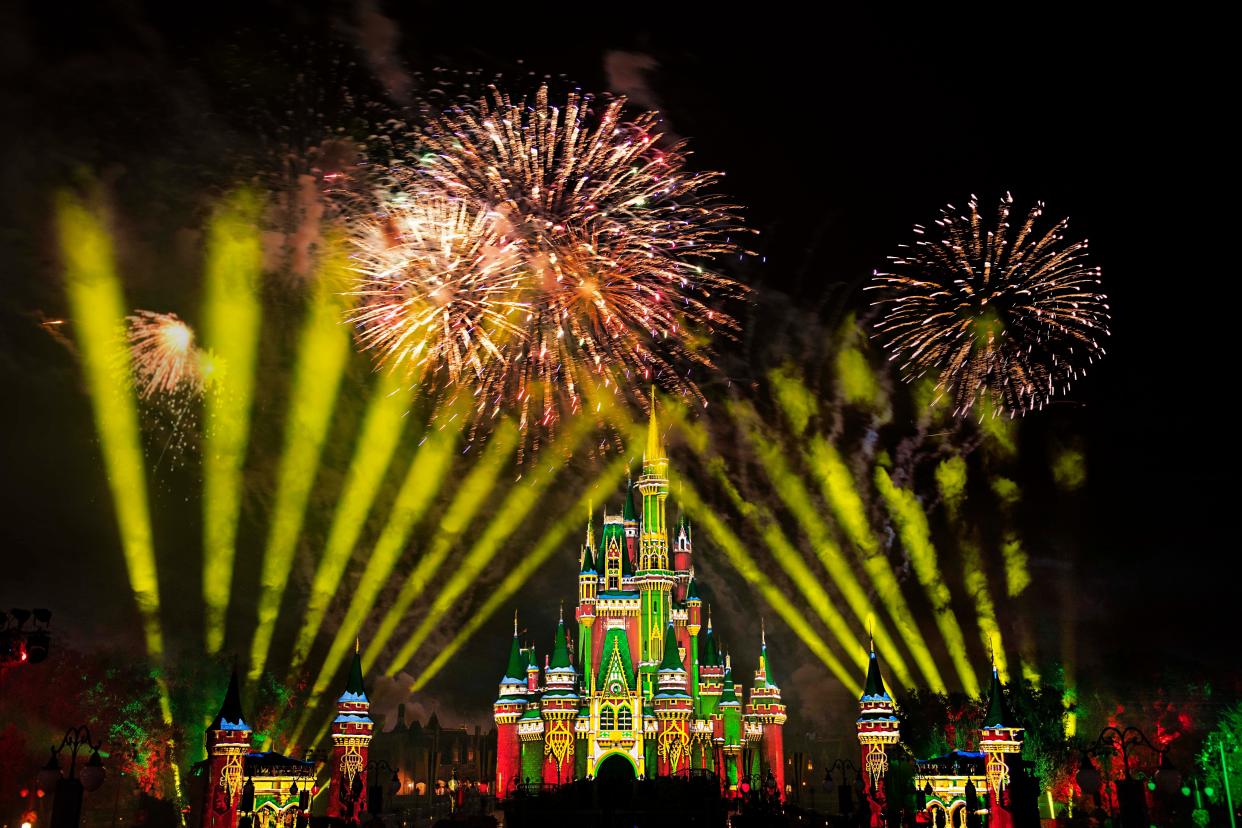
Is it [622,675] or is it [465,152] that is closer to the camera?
[465,152]

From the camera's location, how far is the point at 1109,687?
5588 cm

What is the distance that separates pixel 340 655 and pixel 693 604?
29603 mm

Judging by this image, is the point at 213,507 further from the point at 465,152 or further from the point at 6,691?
the point at 465,152

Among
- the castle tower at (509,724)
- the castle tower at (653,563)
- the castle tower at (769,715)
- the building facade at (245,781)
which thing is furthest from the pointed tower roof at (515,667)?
the building facade at (245,781)

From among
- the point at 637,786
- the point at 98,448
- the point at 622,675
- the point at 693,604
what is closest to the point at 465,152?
the point at 98,448

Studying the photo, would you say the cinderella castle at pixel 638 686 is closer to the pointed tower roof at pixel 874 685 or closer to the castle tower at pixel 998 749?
the pointed tower roof at pixel 874 685

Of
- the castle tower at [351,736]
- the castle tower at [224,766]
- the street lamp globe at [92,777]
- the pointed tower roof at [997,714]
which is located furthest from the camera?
the castle tower at [351,736]

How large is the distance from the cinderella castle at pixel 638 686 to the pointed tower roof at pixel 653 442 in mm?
97

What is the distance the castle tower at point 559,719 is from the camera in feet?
214

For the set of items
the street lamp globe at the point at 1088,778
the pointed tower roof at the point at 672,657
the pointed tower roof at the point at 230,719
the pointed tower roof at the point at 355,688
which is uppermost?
the pointed tower roof at the point at 672,657

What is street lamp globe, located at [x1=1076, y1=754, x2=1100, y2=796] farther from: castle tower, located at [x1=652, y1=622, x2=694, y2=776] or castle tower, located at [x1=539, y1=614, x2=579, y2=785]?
castle tower, located at [x1=539, y1=614, x2=579, y2=785]

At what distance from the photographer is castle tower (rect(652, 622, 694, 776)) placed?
65.1m

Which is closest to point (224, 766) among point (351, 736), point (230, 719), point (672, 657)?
point (230, 719)

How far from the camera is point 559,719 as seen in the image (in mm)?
66188
